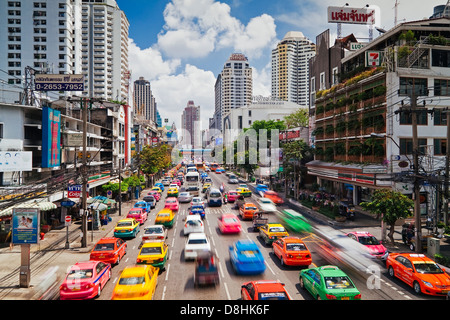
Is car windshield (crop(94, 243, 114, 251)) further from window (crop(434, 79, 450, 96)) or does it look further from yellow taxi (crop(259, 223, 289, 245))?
window (crop(434, 79, 450, 96))

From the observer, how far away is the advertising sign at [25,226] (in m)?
17.6

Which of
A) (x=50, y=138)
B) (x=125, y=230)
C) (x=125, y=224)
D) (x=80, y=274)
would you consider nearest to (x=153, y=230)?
(x=125, y=230)

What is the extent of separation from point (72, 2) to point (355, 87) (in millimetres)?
82761

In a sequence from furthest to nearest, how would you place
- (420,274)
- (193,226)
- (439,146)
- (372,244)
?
(439,146), (193,226), (372,244), (420,274)

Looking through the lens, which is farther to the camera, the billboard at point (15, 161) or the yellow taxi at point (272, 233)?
the billboard at point (15, 161)

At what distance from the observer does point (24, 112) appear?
100ft

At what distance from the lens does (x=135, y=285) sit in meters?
14.0

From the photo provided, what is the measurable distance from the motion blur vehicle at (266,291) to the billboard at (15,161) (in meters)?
23.7

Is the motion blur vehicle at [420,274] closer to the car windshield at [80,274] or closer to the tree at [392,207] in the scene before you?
the tree at [392,207]

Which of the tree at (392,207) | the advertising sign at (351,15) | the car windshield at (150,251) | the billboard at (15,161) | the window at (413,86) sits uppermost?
the advertising sign at (351,15)

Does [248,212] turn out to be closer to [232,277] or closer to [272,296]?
[232,277]

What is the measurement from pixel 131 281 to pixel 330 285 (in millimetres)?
8509

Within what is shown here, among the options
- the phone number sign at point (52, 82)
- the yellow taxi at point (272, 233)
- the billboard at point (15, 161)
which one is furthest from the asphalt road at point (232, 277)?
the phone number sign at point (52, 82)
